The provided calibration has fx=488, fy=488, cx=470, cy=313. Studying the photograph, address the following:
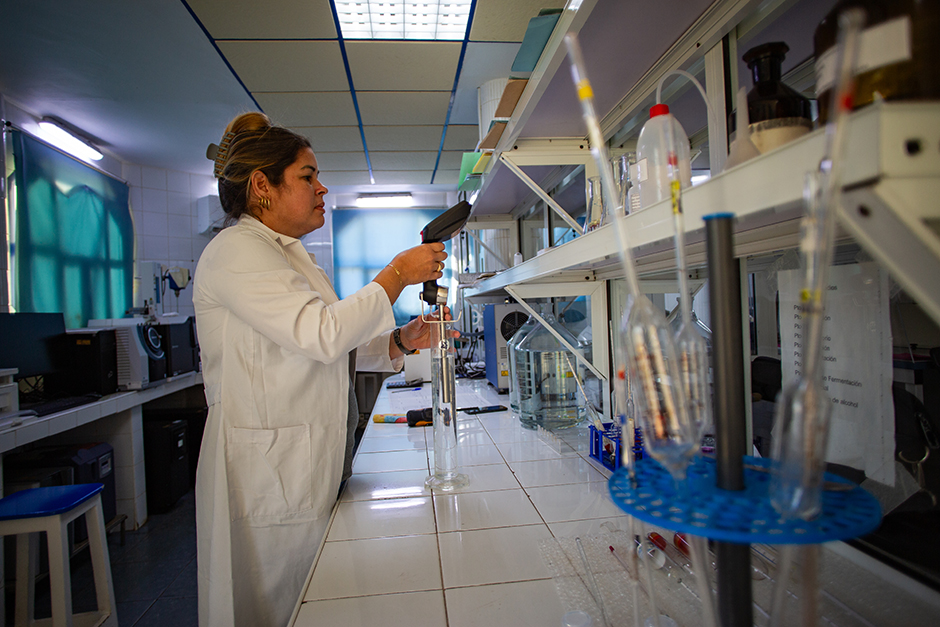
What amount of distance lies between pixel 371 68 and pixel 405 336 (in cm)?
202

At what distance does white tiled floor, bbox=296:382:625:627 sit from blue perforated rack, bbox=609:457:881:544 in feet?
1.32

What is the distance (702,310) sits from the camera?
4.28 feet

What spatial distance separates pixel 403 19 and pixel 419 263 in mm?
1844

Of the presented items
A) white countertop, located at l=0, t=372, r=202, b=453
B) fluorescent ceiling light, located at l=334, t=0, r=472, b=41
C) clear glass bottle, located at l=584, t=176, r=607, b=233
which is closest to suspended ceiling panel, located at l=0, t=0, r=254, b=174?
fluorescent ceiling light, located at l=334, t=0, r=472, b=41

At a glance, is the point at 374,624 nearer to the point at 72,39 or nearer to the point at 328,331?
the point at 328,331

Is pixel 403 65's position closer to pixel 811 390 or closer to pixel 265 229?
pixel 265 229

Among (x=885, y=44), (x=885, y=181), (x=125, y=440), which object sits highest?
(x=885, y=44)

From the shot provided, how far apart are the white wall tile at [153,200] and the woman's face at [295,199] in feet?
14.4

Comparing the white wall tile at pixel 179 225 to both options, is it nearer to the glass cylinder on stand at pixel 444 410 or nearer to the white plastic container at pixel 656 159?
the glass cylinder on stand at pixel 444 410

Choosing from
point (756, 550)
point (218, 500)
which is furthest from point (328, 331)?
point (756, 550)

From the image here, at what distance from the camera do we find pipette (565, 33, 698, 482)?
36 cm

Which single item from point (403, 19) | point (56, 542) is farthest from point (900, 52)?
point (403, 19)

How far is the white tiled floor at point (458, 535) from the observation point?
72 centimetres

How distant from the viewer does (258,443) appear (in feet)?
3.49
